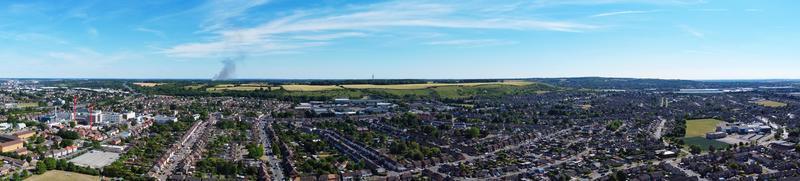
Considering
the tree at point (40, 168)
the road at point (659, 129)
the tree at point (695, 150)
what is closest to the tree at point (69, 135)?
the tree at point (40, 168)

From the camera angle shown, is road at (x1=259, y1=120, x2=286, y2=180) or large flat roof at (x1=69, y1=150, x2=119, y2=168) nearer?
road at (x1=259, y1=120, x2=286, y2=180)

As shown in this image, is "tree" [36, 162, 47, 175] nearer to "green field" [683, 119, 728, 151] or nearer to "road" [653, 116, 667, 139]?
"green field" [683, 119, 728, 151]

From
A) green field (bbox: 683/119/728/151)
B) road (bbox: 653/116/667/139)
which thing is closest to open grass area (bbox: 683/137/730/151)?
green field (bbox: 683/119/728/151)

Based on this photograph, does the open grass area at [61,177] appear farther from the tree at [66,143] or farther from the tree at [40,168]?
the tree at [66,143]

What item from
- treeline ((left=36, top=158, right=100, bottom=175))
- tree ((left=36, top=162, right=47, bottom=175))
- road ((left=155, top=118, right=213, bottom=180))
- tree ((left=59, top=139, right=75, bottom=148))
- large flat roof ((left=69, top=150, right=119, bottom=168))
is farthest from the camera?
tree ((left=59, top=139, right=75, bottom=148))

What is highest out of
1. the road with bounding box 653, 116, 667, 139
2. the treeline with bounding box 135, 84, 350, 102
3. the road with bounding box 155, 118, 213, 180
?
the treeline with bounding box 135, 84, 350, 102

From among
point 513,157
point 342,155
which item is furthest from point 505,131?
point 342,155

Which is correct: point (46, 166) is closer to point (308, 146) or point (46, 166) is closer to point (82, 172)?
point (82, 172)
